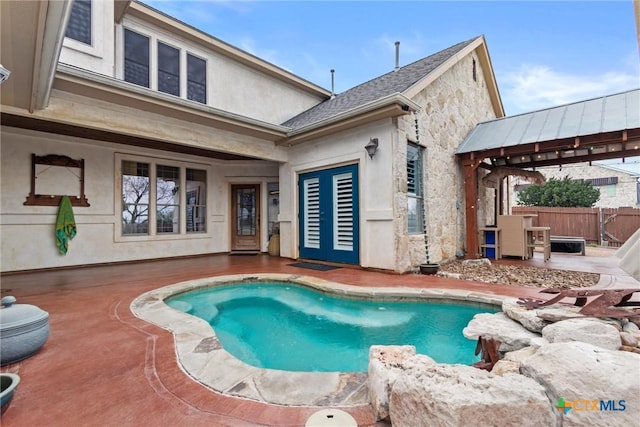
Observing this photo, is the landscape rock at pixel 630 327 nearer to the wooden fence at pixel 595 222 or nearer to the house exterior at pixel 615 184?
the wooden fence at pixel 595 222

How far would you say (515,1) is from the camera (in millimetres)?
5676

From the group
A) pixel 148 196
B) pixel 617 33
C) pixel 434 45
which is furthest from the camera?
pixel 434 45

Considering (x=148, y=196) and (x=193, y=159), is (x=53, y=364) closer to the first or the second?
(x=148, y=196)

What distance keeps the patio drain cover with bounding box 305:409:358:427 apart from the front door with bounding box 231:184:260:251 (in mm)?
7901

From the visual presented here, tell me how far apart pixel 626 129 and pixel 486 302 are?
4.68 meters

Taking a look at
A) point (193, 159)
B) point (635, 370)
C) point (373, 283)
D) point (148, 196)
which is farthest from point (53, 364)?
point (193, 159)

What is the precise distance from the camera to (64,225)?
6223 millimetres

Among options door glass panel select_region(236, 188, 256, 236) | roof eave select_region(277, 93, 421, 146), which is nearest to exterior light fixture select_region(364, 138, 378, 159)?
roof eave select_region(277, 93, 421, 146)

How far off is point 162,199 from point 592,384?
8663mm

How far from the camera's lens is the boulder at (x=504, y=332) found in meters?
2.19

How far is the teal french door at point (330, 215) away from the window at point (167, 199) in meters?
3.57

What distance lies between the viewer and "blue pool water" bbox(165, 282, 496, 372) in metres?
2.75

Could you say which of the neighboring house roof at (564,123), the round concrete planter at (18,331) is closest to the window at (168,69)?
the round concrete planter at (18,331)

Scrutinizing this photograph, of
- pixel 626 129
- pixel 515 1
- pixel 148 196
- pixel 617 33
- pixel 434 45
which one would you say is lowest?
pixel 148 196
